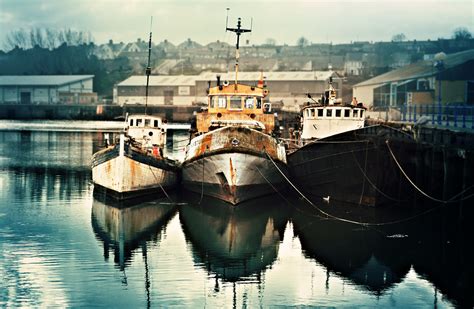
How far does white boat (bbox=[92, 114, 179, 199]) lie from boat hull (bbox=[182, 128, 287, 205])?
1964 millimetres

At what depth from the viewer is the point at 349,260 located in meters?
28.5

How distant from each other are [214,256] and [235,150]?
8150 mm

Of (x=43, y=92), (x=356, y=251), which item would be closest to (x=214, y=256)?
(x=356, y=251)

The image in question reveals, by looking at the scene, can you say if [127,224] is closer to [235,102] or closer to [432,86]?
[235,102]

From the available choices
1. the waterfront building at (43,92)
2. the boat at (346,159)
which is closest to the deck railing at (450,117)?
the boat at (346,159)

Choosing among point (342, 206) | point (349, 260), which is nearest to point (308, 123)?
point (342, 206)

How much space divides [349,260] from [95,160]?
18474 mm

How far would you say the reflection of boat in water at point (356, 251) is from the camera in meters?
26.5

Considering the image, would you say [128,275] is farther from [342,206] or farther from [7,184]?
[7,184]

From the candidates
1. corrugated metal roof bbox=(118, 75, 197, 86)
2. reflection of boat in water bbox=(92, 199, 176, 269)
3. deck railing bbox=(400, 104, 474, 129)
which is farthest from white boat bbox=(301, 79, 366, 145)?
corrugated metal roof bbox=(118, 75, 197, 86)

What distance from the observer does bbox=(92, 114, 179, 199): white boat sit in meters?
38.1

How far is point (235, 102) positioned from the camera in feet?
137

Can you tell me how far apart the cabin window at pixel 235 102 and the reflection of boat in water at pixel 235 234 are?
514 cm

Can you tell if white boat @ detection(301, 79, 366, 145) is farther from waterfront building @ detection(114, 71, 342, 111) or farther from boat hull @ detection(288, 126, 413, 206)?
waterfront building @ detection(114, 71, 342, 111)
